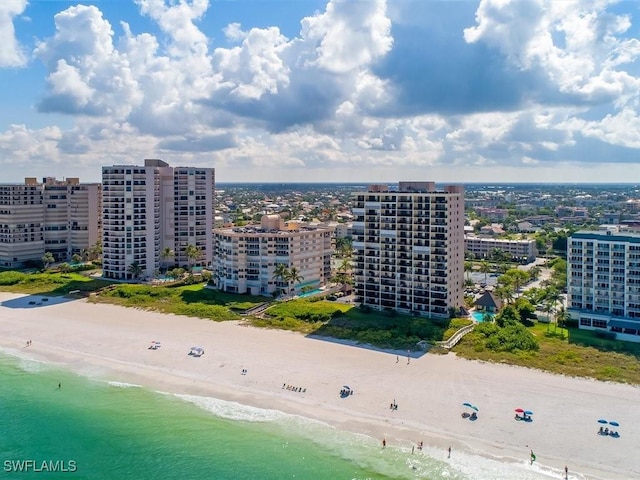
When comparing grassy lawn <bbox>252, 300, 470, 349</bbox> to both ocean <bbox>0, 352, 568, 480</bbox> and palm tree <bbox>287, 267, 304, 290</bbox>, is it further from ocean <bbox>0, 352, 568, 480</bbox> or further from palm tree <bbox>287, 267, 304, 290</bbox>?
ocean <bbox>0, 352, 568, 480</bbox>

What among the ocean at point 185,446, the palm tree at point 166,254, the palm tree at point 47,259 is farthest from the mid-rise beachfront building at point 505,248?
the ocean at point 185,446

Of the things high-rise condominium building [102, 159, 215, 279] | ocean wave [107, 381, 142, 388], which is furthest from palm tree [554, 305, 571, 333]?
high-rise condominium building [102, 159, 215, 279]

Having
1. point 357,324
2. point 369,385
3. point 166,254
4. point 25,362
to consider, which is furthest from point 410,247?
point 166,254

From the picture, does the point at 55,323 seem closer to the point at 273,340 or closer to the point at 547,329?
the point at 273,340

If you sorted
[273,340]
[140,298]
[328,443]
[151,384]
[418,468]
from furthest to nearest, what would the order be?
[140,298], [273,340], [151,384], [328,443], [418,468]

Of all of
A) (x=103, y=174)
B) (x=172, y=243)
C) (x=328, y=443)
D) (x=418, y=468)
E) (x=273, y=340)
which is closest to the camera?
(x=418, y=468)

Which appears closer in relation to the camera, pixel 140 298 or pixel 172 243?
pixel 140 298

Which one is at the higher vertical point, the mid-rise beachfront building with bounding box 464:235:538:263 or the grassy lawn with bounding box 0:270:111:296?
the mid-rise beachfront building with bounding box 464:235:538:263

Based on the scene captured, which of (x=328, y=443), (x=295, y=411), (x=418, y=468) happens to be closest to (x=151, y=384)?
(x=295, y=411)
